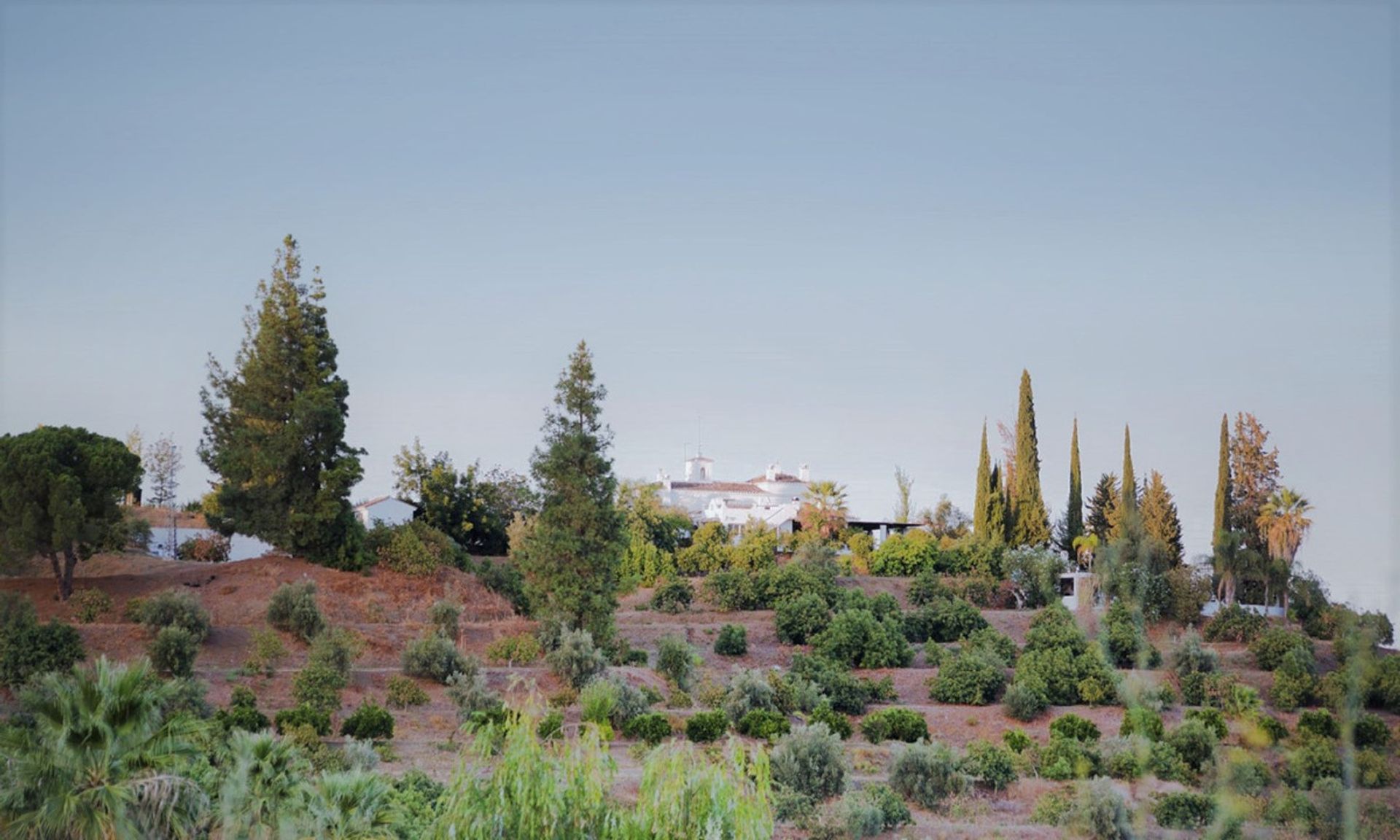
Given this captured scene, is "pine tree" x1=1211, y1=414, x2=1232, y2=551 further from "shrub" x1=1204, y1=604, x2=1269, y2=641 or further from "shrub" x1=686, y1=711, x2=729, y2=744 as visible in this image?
"shrub" x1=686, y1=711, x2=729, y2=744

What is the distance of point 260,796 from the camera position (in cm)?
1144

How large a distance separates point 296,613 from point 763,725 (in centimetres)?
1046

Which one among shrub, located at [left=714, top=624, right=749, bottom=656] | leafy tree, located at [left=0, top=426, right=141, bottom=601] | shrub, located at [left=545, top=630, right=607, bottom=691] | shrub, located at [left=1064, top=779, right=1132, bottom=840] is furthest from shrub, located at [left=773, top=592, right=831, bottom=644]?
leafy tree, located at [left=0, top=426, right=141, bottom=601]

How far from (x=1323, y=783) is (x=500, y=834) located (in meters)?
14.5

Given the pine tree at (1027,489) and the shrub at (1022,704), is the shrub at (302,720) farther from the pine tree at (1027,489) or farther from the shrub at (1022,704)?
the pine tree at (1027,489)

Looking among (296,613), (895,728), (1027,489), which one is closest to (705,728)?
(895,728)

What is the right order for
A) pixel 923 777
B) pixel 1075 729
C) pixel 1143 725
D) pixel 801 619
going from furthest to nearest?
pixel 801 619
pixel 1075 729
pixel 1143 725
pixel 923 777

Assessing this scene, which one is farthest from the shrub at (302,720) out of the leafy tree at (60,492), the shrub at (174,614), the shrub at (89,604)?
the leafy tree at (60,492)

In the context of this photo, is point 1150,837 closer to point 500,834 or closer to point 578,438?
point 500,834

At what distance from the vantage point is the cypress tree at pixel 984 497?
142 ft

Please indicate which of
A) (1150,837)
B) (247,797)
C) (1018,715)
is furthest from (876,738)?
(247,797)

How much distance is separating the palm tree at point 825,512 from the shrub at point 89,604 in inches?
996

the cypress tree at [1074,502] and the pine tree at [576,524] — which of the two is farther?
the cypress tree at [1074,502]

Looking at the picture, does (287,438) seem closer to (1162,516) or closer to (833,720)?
(833,720)
